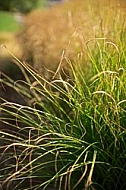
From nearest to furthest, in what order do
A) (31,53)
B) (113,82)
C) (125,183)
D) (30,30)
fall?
(113,82) < (125,183) < (31,53) < (30,30)

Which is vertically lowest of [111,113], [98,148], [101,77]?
[98,148]

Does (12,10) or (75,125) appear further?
(12,10)

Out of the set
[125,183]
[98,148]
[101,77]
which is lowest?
[125,183]

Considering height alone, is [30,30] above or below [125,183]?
above

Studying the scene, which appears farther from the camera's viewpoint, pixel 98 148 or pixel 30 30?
pixel 30 30

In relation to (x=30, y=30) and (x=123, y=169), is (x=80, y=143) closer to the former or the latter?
(x=123, y=169)

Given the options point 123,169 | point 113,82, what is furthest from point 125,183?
point 113,82

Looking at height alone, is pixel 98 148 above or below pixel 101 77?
below

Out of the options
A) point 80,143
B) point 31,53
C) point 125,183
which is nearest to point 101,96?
point 80,143

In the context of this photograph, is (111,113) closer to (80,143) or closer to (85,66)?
(80,143)

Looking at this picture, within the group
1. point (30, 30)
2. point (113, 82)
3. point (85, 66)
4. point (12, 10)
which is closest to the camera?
point (113, 82)
